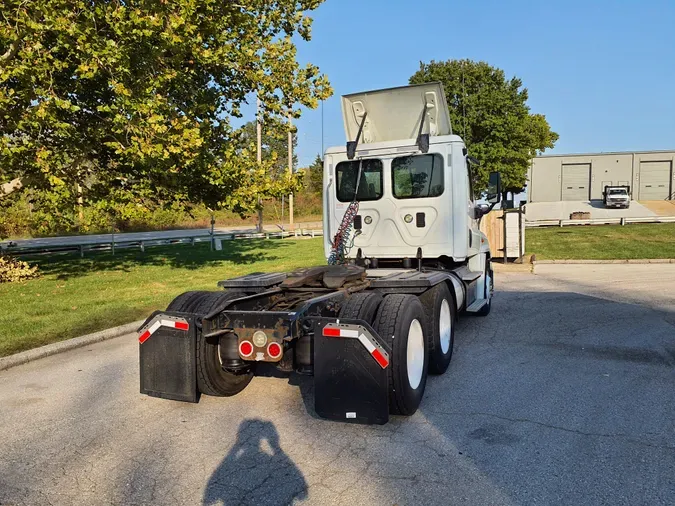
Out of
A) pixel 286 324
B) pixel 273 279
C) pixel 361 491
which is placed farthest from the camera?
pixel 273 279

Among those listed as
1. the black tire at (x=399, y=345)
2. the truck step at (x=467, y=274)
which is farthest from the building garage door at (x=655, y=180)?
the black tire at (x=399, y=345)

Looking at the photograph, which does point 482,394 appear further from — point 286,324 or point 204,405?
point 204,405

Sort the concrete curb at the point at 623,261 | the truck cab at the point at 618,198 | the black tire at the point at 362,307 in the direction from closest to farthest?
1. the black tire at the point at 362,307
2. the concrete curb at the point at 623,261
3. the truck cab at the point at 618,198

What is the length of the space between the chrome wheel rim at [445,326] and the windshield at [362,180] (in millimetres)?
1993

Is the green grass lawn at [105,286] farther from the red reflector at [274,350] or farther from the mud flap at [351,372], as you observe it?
the mud flap at [351,372]

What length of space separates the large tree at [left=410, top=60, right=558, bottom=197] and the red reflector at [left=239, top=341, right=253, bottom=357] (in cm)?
3535

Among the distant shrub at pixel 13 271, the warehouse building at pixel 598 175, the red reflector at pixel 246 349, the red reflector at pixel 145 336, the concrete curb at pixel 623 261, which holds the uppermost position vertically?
the warehouse building at pixel 598 175

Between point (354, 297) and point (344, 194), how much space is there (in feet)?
9.70

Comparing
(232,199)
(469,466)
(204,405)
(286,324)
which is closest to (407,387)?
(469,466)

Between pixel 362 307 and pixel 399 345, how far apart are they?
478mm

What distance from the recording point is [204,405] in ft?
15.5

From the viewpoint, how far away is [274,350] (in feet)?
13.4

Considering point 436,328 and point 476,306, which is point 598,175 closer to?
point 476,306

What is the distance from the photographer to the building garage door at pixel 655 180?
2399 inches
